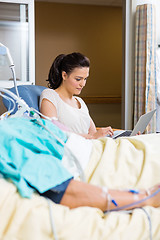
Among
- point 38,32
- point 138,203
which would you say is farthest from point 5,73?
point 138,203

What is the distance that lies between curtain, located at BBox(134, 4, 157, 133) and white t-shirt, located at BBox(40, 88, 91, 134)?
2.17 metres

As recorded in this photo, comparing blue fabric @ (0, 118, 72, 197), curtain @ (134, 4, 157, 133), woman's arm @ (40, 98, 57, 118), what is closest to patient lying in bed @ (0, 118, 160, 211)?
blue fabric @ (0, 118, 72, 197)

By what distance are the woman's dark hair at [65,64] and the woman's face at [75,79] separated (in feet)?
0.08

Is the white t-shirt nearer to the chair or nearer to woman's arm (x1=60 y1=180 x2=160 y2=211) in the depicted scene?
the chair

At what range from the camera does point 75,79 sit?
2371 millimetres

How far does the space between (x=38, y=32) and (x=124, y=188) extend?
5914mm

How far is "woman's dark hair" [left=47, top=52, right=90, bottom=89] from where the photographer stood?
236 cm

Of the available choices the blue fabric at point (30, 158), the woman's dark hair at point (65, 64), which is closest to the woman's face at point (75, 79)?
the woman's dark hair at point (65, 64)

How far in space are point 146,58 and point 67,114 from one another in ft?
7.79

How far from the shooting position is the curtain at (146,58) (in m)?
4.41

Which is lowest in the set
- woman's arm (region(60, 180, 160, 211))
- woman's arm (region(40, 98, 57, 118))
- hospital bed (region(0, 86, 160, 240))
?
hospital bed (region(0, 86, 160, 240))

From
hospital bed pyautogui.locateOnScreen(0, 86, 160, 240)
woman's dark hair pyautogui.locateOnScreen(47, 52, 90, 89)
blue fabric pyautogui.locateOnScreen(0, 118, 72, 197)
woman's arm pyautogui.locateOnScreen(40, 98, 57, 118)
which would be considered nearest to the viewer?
hospital bed pyautogui.locateOnScreen(0, 86, 160, 240)

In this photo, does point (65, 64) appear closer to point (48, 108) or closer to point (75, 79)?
point (75, 79)

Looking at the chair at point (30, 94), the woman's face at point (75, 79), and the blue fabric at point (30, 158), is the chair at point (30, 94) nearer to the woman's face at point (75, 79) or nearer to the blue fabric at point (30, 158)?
the woman's face at point (75, 79)
